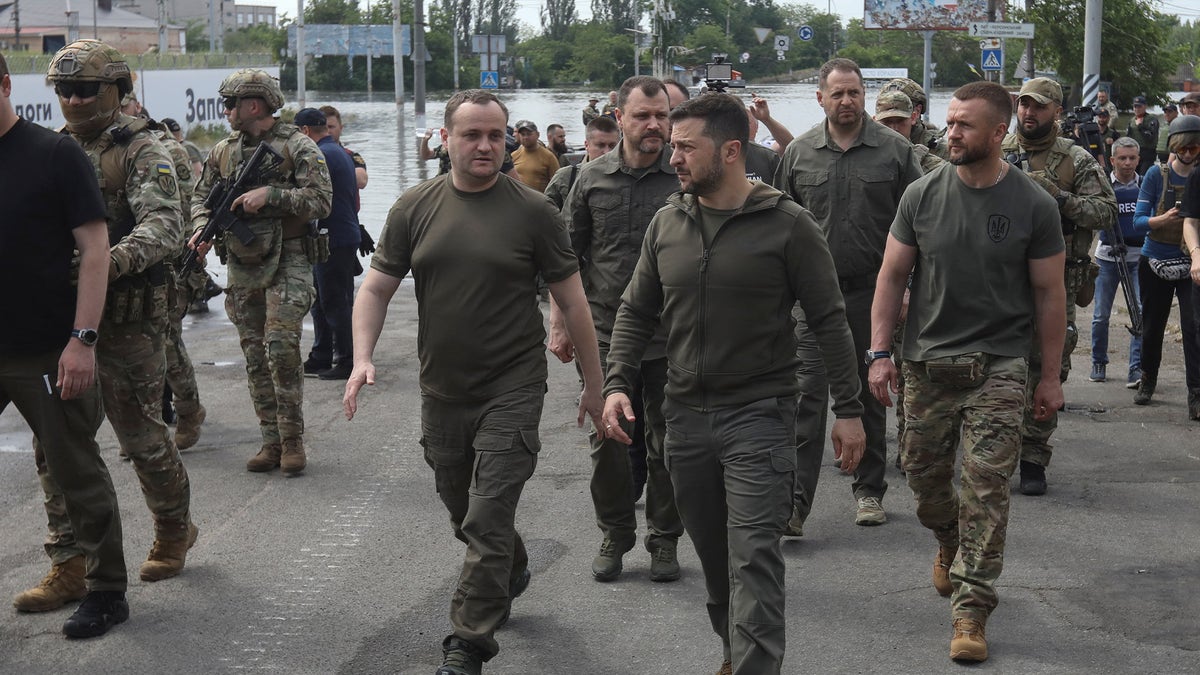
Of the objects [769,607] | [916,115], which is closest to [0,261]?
[769,607]

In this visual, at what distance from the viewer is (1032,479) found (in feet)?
25.3

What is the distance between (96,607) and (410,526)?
5.89 ft

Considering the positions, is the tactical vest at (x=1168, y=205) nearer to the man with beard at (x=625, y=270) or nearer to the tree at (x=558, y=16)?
the man with beard at (x=625, y=270)

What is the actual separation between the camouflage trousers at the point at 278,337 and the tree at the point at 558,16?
139373mm

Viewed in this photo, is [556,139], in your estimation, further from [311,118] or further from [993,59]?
[993,59]

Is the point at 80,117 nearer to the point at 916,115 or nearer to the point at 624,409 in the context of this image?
the point at 624,409

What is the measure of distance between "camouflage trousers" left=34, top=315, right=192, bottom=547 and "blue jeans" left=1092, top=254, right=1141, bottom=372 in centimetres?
706

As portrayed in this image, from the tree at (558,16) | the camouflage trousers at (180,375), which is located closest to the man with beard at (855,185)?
the camouflage trousers at (180,375)

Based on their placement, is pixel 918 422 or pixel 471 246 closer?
pixel 471 246

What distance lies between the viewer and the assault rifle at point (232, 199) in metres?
8.17

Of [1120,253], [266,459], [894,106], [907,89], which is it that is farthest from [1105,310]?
[266,459]

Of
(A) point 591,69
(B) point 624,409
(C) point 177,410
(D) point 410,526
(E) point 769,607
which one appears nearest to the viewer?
(E) point 769,607

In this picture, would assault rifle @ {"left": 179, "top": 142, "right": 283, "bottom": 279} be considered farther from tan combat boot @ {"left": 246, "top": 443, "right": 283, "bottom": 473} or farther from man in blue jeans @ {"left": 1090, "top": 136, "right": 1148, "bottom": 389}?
man in blue jeans @ {"left": 1090, "top": 136, "right": 1148, "bottom": 389}

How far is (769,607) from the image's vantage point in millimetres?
4402
